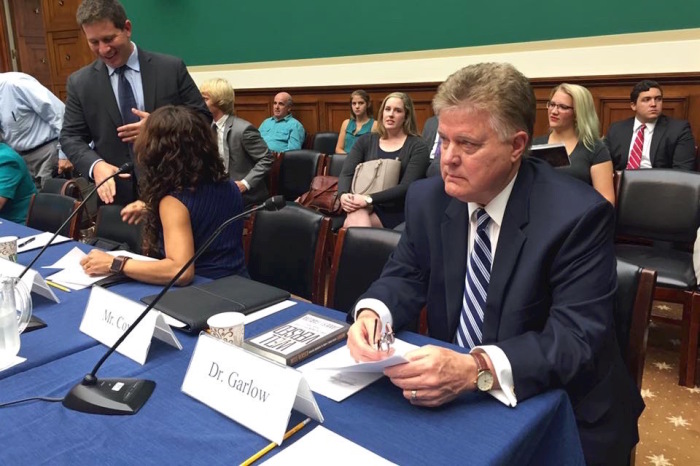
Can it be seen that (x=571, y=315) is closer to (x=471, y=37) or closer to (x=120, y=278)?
(x=120, y=278)

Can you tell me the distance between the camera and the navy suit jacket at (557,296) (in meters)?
1.19

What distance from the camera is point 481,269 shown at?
141 cm

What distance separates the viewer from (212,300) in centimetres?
155

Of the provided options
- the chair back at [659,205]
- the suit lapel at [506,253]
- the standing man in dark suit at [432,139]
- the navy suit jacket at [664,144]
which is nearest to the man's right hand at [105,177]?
the suit lapel at [506,253]

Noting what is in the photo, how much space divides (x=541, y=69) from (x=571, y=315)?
4091 mm

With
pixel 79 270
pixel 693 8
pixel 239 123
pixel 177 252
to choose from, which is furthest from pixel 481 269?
pixel 693 8

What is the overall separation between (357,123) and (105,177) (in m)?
3.29

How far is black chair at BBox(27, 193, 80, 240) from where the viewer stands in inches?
114

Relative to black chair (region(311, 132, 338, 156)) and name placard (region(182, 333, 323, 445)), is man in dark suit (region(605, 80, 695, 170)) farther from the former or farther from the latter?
name placard (region(182, 333, 323, 445))

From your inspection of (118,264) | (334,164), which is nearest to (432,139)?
(334,164)

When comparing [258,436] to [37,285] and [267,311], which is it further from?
[37,285]

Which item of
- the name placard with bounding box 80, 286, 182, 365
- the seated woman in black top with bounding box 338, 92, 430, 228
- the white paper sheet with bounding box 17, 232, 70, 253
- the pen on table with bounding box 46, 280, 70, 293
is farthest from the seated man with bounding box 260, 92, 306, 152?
the name placard with bounding box 80, 286, 182, 365

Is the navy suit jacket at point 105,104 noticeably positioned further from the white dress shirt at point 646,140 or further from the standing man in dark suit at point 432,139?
the white dress shirt at point 646,140

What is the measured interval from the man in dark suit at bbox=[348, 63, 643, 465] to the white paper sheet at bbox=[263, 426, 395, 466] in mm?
259
